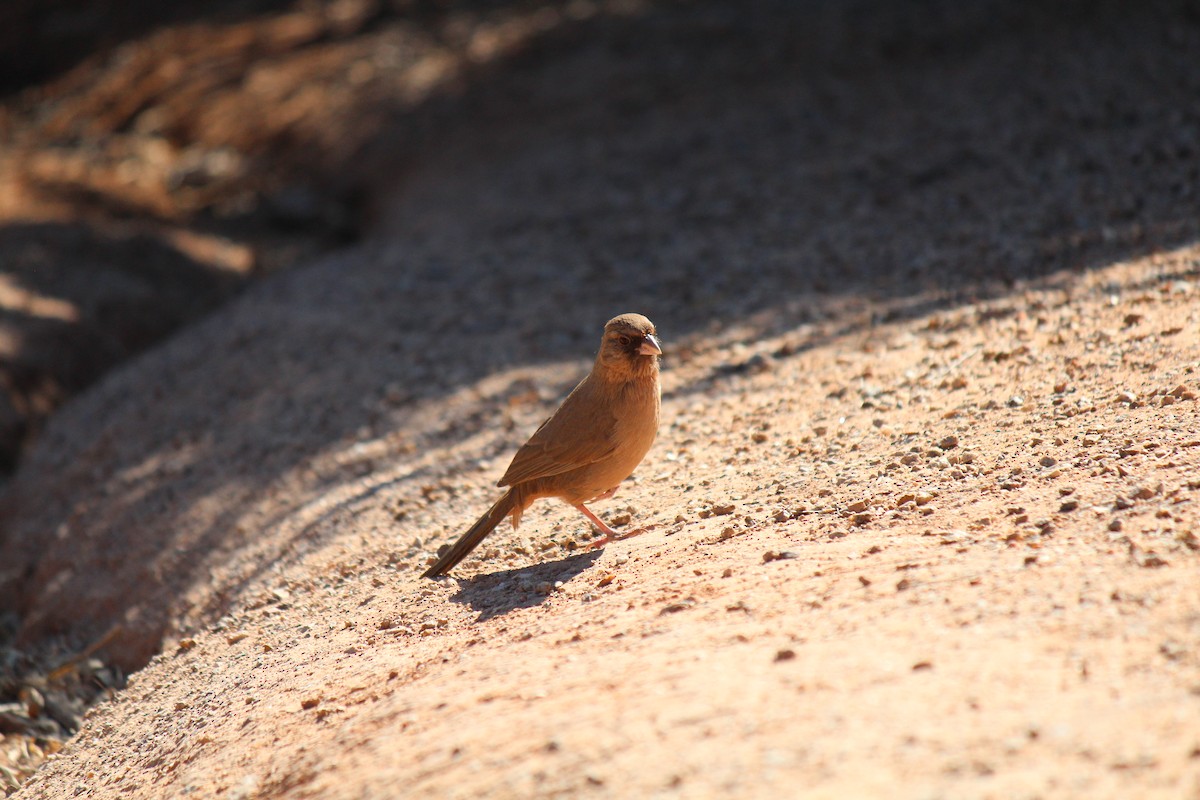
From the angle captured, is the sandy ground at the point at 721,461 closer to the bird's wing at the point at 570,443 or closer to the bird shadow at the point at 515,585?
the bird shadow at the point at 515,585

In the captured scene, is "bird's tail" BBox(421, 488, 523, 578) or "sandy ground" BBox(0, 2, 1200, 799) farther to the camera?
"bird's tail" BBox(421, 488, 523, 578)

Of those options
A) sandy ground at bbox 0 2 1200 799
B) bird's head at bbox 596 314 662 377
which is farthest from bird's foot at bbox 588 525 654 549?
bird's head at bbox 596 314 662 377

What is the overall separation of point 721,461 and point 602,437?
0.97 meters

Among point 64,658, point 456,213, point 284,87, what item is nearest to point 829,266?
point 456,213

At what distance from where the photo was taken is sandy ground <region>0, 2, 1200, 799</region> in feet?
9.45

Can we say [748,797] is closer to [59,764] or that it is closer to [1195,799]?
[1195,799]

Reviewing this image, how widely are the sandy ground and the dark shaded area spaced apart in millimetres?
41

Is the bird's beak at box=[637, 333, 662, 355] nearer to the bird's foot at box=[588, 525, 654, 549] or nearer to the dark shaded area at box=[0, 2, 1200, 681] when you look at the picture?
the bird's foot at box=[588, 525, 654, 549]

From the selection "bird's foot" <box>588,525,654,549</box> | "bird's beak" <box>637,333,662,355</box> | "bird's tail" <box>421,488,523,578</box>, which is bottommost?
"bird's foot" <box>588,525,654,549</box>

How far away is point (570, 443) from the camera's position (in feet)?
15.5

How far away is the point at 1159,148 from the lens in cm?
803

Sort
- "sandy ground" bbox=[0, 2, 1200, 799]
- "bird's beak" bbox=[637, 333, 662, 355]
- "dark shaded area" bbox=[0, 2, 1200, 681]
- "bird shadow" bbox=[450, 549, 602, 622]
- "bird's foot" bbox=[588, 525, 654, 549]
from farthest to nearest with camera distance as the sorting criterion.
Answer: "dark shaded area" bbox=[0, 2, 1200, 681] < "bird's foot" bbox=[588, 525, 654, 549] < "bird's beak" bbox=[637, 333, 662, 355] < "bird shadow" bbox=[450, 549, 602, 622] < "sandy ground" bbox=[0, 2, 1200, 799]

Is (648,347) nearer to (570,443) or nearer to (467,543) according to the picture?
(570,443)

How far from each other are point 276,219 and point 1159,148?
28.6 feet
